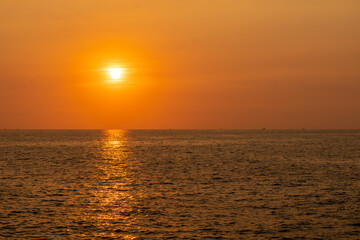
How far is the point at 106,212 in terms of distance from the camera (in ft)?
117

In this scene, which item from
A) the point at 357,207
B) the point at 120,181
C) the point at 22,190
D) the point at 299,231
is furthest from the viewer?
the point at 120,181

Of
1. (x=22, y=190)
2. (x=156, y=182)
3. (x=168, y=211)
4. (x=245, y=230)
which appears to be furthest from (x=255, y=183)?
(x=22, y=190)

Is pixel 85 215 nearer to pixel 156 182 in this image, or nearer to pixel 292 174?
pixel 156 182

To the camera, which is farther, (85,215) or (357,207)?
(357,207)

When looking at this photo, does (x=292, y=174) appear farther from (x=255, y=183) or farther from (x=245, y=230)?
(x=245, y=230)

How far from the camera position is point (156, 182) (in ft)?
182

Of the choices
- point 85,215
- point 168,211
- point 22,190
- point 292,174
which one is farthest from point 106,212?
point 292,174

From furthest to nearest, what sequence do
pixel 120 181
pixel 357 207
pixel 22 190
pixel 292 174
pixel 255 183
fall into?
pixel 292 174 → pixel 120 181 → pixel 255 183 → pixel 22 190 → pixel 357 207

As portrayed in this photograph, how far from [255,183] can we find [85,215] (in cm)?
2669

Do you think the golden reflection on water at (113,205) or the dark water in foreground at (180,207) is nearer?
the dark water in foreground at (180,207)

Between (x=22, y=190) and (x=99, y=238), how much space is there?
2327cm

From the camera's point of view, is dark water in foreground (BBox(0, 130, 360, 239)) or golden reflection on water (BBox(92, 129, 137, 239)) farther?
golden reflection on water (BBox(92, 129, 137, 239))

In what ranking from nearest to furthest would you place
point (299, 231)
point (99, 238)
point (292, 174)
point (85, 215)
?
1. point (99, 238)
2. point (299, 231)
3. point (85, 215)
4. point (292, 174)

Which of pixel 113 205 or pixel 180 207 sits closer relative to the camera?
pixel 180 207
